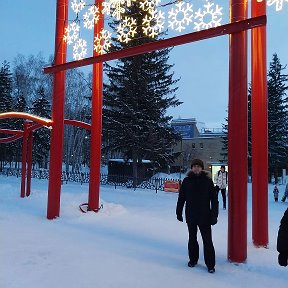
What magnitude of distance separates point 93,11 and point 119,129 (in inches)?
716

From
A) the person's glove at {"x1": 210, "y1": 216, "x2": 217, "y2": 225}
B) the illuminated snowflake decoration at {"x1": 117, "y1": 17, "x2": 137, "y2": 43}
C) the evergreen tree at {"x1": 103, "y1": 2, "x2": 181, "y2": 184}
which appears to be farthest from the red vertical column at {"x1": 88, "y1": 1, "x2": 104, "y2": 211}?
the evergreen tree at {"x1": 103, "y1": 2, "x2": 181, "y2": 184}

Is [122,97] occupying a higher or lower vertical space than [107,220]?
higher

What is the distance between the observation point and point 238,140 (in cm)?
635

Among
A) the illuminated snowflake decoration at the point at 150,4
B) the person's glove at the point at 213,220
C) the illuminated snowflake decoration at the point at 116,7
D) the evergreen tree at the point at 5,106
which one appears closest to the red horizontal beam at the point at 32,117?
the illuminated snowflake decoration at the point at 116,7

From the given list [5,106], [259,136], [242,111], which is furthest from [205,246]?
[5,106]

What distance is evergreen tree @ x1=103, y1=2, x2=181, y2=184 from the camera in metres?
26.9

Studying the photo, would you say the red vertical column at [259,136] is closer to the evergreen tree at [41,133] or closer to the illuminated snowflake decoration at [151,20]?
the illuminated snowflake decoration at [151,20]

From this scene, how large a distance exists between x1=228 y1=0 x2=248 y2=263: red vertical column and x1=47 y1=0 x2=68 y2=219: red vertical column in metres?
5.25

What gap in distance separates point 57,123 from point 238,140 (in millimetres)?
5628

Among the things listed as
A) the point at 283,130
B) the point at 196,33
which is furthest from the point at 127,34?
the point at 283,130

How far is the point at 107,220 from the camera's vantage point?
399 inches

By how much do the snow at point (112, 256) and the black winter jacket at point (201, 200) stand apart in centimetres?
78

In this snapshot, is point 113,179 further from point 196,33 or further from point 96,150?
point 196,33

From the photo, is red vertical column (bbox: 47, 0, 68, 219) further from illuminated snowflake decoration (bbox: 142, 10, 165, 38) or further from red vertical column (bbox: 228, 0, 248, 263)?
red vertical column (bbox: 228, 0, 248, 263)
